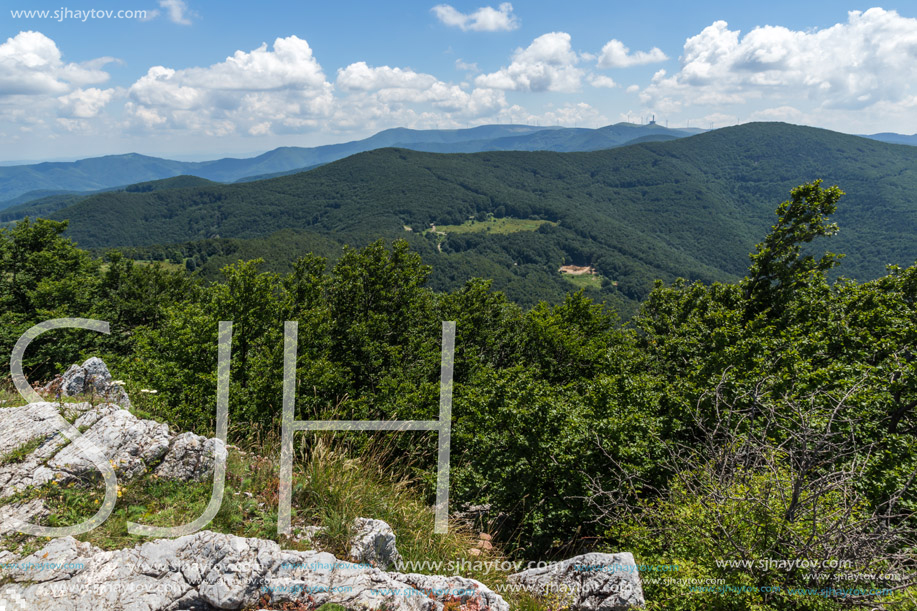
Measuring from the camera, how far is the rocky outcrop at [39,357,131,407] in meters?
7.46

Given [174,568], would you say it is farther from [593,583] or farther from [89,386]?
[89,386]

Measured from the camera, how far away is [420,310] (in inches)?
803

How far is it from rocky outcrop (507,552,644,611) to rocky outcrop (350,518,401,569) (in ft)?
6.21

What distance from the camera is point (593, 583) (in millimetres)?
5723

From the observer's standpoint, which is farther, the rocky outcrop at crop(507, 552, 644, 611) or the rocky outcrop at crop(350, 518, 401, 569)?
the rocky outcrop at crop(507, 552, 644, 611)

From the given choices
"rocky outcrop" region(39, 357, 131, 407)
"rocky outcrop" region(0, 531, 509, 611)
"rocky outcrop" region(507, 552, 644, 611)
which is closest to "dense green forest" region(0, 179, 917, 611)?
"rocky outcrop" region(507, 552, 644, 611)

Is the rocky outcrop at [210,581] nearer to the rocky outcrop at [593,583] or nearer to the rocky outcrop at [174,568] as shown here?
the rocky outcrop at [174,568]

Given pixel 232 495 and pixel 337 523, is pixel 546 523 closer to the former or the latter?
pixel 337 523

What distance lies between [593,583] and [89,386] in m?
9.35

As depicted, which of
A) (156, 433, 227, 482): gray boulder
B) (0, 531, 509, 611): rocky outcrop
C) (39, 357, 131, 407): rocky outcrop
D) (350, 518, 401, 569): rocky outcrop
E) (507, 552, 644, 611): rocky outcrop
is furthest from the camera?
(39, 357, 131, 407): rocky outcrop

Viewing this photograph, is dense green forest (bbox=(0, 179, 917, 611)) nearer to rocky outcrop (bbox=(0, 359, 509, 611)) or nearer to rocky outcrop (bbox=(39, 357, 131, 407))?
rocky outcrop (bbox=(39, 357, 131, 407))

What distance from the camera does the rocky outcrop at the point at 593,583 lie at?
17.9ft

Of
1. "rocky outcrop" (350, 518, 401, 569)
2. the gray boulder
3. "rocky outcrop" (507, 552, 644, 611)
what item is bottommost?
"rocky outcrop" (507, 552, 644, 611)

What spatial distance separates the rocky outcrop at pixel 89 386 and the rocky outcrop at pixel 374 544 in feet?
15.9
